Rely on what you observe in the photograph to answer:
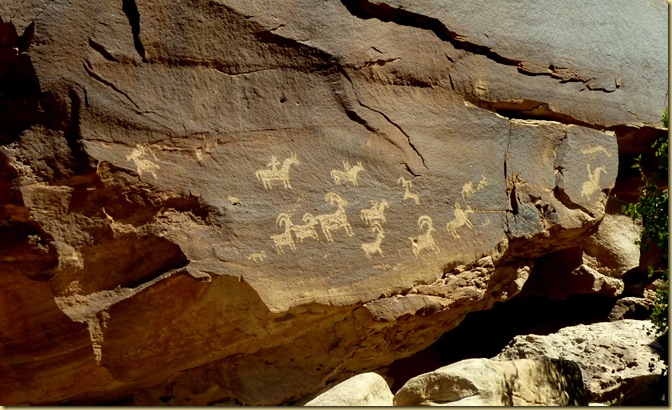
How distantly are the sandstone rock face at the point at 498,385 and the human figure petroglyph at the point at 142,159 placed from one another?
1.34 meters

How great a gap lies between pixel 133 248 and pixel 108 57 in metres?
0.79

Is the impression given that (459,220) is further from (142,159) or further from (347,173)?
(142,159)

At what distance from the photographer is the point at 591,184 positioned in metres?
4.43

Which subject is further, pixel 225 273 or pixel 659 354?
pixel 659 354

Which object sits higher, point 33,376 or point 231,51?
point 231,51

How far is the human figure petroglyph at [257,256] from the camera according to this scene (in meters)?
3.49

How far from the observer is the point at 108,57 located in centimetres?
347

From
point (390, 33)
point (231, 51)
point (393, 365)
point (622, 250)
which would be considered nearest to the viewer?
point (231, 51)

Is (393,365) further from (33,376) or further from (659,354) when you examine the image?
(33,376)

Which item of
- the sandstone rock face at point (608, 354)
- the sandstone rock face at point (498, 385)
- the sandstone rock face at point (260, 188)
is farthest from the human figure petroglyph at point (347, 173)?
the sandstone rock face at point (608, 354)

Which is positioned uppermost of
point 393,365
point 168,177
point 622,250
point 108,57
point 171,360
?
point 108,57

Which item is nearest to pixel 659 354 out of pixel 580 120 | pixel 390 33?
pixel 580 120

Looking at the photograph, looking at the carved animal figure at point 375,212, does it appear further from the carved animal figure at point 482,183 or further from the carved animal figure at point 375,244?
the carved animal figure at point 482,183

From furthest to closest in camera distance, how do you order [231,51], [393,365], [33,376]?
[393,365] → [231,51] → [33,376]
